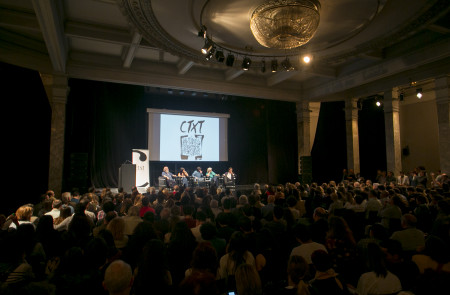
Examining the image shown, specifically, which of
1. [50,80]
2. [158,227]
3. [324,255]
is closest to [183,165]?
[50,80]

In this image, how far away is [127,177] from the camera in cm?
869

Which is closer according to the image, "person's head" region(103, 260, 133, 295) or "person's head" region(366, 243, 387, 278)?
"person's head" region(103, 260, 133, 295)

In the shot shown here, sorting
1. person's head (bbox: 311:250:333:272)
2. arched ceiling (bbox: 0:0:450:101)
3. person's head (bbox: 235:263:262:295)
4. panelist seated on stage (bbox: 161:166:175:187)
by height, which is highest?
arched ceiling (bbox: 0:0:450:101)

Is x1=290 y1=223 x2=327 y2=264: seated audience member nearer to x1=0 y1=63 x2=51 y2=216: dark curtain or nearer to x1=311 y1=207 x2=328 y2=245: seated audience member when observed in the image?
x1=311 y1=207 x2=328 y2=245: seated audience member

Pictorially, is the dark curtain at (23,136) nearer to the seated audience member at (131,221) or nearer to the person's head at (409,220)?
the seated audience member at (131,221)

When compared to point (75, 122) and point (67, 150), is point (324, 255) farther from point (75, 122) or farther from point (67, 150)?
point (75, 122)

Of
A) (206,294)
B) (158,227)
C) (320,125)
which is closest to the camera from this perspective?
(206,294)

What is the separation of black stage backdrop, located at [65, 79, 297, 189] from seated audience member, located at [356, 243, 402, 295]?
8.01m

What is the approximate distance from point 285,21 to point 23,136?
7.09m

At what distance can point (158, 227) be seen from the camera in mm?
3250

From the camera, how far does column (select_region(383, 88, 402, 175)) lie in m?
9.58

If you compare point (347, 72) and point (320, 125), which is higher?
point (347, 72)

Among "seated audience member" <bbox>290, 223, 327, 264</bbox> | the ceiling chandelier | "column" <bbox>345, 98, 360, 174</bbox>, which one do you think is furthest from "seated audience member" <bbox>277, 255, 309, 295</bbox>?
"column" <bbox>345, 98, 360, 174</bbox>

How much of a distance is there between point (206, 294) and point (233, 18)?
18.2 ft
